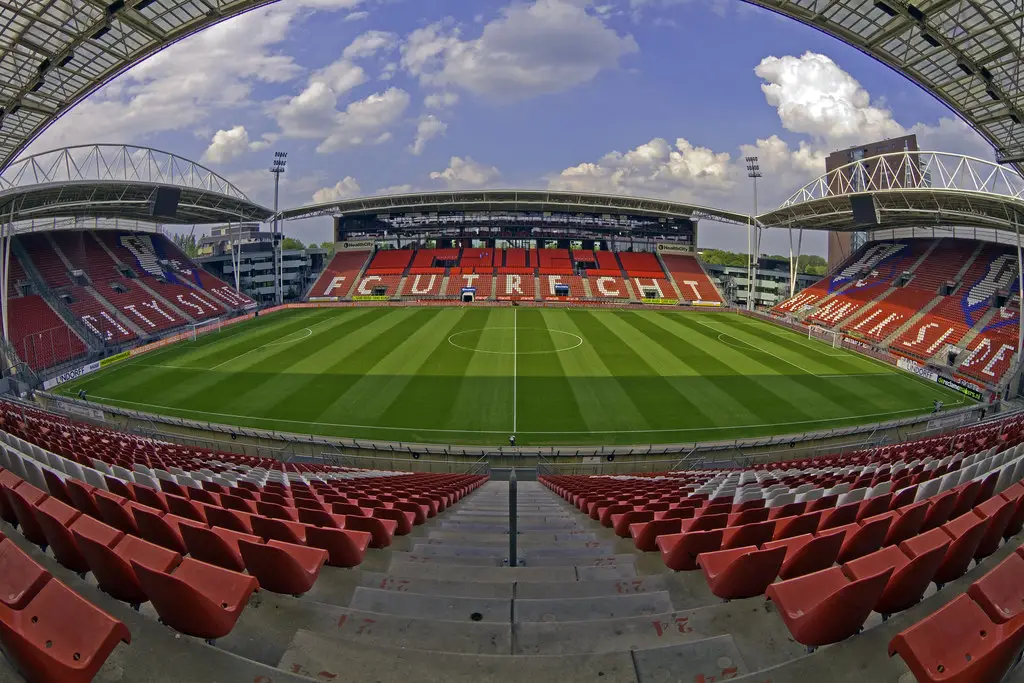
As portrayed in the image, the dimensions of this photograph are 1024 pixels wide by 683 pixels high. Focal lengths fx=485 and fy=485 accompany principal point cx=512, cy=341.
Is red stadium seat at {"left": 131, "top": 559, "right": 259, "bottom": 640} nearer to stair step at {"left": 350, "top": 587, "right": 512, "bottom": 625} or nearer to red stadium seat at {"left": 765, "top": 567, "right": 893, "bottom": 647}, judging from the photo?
stair step at {"left": 350, "top": 587, "right": 512, "bottom": 625}

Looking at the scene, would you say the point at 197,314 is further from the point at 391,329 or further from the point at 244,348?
the point at 391,329

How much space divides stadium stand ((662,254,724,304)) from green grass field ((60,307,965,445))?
2514 centimetres

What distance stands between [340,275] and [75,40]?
5419 cm

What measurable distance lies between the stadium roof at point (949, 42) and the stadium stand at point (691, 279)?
4534 cm

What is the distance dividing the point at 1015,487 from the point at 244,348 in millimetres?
41365

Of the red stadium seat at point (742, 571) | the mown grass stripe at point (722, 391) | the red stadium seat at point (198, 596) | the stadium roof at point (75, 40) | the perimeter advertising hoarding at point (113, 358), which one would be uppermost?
the stadium roof at point (75, 40)

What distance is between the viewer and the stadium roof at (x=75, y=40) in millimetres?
17625

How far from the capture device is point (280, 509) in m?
4.60

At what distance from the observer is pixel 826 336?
42906mm

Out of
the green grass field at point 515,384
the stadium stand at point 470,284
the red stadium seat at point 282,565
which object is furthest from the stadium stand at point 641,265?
the red stadium seat at point 282,565

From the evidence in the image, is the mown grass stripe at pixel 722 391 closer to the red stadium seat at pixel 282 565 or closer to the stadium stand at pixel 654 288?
the red stadium seat at pixel 282 565

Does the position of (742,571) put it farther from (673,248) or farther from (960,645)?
(673,248)

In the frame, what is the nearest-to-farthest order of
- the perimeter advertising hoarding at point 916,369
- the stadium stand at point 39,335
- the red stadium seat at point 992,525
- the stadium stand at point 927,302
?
the red stadium seat at point 992,525
the perimeter advertising hoarding at point 916,369
the stadium stand at point 39,335
the stadium stand at point 927,302

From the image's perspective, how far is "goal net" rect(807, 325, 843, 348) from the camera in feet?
133
